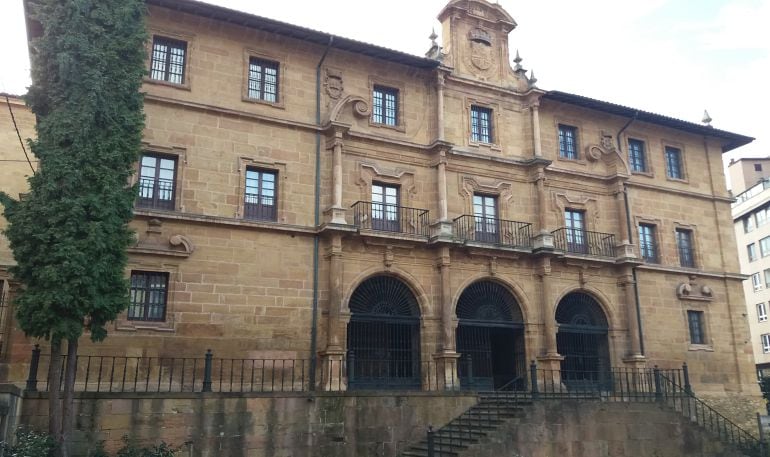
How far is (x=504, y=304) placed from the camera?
21.6m

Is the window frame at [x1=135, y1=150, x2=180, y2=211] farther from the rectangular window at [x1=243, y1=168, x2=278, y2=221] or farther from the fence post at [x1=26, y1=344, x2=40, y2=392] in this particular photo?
the fence post at [x1=26, y1=344, x2=40, y2=392]

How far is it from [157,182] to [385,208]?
21.9ft

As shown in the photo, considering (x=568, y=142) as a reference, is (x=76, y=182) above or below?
below

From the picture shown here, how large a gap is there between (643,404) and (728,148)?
579 inches

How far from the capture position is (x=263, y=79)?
19641mm

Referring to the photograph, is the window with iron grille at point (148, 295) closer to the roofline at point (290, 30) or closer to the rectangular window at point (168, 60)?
the rectangular window at point (168, 60)

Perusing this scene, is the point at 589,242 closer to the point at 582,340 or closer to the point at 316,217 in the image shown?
the point at 582,340

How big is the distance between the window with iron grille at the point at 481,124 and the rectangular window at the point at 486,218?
205cm

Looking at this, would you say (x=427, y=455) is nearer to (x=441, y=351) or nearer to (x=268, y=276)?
(x=441, y=351)

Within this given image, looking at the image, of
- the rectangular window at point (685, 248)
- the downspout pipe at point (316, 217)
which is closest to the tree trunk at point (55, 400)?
the downspout pipe at point (316, 217)

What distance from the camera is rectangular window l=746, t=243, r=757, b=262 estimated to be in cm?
5166

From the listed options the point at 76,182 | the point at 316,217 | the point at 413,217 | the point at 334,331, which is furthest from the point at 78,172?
the point at 413,217

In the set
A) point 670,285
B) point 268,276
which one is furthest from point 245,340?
point 670,285

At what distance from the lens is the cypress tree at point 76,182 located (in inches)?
483
